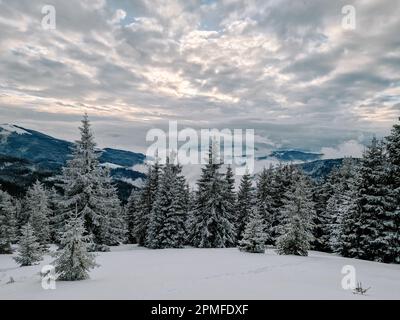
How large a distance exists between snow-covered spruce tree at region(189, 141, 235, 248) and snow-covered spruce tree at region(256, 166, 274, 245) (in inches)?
249

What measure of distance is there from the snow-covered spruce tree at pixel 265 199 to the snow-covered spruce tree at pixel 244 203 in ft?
4.08

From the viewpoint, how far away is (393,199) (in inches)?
891

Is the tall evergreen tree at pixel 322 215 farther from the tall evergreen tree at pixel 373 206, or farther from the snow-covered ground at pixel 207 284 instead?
the snow-covered ground at pixel 207 284

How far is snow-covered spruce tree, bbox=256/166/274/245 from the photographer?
142 ft

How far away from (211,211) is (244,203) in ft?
32.6

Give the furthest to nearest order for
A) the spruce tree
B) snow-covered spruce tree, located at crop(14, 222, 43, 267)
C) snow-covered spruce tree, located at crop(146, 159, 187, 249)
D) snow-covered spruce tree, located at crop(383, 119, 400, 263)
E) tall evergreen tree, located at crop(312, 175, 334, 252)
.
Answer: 1. tall evergreen tree, located at crop(312, 175, 334, 252)
2. snow-covered spruce tree, located at crop(146, 159, 187, 249)
3. the spruce tree
4. snow-covered spruce tree, located at crop(383, 119, 400, 263)
5. snow-covered spruce tree, located at crop(14, 222, 43, 267)

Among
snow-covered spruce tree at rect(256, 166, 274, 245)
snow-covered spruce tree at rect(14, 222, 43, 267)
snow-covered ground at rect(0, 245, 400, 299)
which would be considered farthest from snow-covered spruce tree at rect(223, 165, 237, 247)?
snow-covered ground at rect(0, 245, 400, 299)

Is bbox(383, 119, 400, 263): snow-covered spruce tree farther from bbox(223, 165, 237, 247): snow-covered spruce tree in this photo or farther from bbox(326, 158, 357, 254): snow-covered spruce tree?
bbox(223, 165, 237, 247): snow-covered spruce tree

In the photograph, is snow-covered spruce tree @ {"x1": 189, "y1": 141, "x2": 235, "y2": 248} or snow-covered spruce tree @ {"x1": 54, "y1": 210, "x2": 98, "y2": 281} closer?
snow-covered spruce tree @ {"x1": 54, "y1": 210, "x2": 98, "y2": 281}

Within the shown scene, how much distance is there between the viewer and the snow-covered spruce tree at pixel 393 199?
71.3ft

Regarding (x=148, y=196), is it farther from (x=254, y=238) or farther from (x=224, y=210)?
(x=254, y=238)

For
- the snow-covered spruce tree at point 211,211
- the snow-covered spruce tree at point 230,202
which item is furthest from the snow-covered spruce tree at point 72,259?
the snow-covered spruce tree at point 230,202

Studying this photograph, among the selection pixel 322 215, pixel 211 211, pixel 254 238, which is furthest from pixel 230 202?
pixel 254 238
